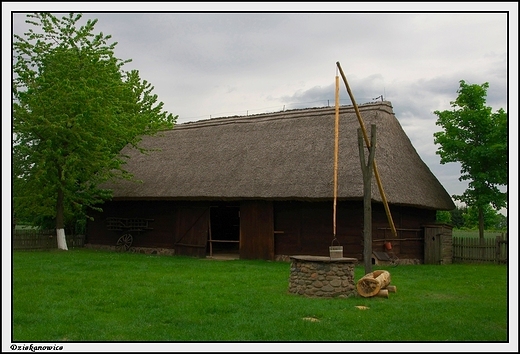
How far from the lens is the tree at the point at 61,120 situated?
65.5 feet

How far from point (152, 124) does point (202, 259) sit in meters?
7.21

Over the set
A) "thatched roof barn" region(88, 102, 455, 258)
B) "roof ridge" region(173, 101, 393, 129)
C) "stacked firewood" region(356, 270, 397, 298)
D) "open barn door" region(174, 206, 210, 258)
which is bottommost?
"stacked firewood" region(356, 270, 397, 298)

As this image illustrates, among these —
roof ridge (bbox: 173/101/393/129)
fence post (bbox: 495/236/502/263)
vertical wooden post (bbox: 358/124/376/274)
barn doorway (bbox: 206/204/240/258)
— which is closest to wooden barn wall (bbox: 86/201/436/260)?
fence post (bbox: 495/236/502/263)

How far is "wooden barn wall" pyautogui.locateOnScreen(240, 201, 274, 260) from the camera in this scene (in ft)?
64.9

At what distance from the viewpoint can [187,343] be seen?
25.1 ft

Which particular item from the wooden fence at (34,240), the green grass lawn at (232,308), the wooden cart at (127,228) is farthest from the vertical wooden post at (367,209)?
the wooden fence at (34,240)

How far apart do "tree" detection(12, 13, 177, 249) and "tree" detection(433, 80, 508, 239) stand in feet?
40.6

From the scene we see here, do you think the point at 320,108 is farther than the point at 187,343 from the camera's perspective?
Yes

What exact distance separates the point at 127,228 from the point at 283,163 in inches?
293

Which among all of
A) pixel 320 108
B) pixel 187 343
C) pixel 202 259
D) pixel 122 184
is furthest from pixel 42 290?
pixel 320 108

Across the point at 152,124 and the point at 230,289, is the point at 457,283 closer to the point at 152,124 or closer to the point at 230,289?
the point at 230,289

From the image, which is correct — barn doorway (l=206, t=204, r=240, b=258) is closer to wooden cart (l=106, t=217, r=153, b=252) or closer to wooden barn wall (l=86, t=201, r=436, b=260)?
wooden cart (l=106, t=217, r=153, b=252)

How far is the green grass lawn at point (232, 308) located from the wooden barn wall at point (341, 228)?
301 cm

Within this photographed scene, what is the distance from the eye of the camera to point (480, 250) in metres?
20.6
